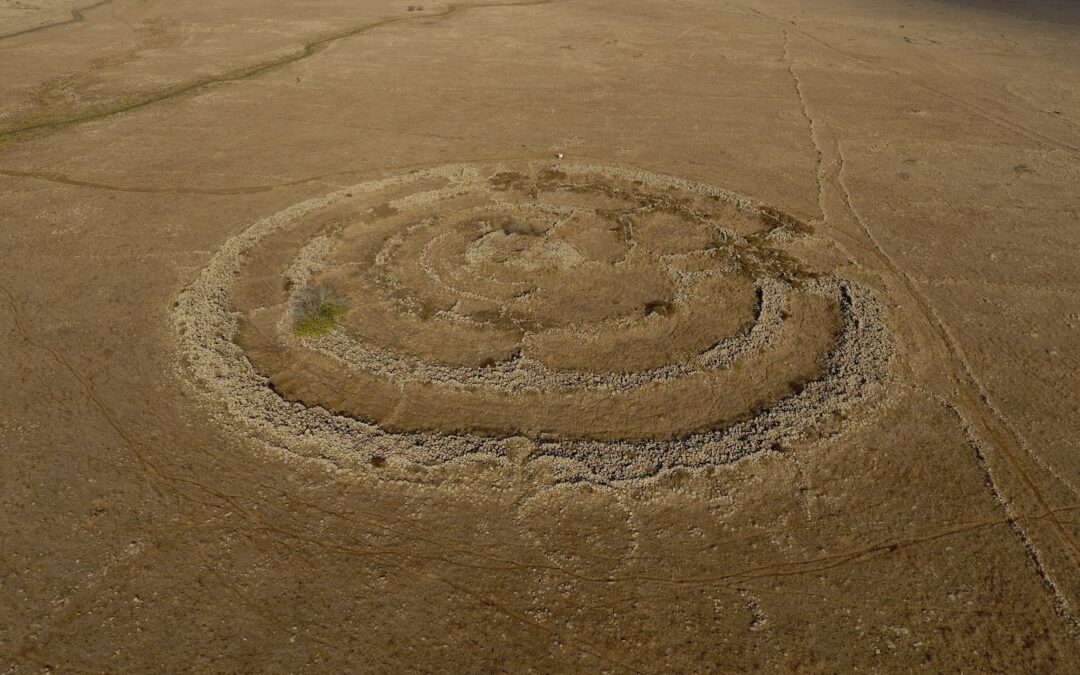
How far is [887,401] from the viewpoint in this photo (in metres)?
14.3

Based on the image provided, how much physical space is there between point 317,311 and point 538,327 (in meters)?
5.75

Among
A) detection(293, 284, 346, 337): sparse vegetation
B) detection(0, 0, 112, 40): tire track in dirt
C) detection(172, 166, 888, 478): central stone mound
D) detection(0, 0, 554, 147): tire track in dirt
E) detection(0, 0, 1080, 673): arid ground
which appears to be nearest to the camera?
detection(0, 0, 1080, 673): arid ground

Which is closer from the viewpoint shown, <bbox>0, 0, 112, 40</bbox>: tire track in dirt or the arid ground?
the arid ground

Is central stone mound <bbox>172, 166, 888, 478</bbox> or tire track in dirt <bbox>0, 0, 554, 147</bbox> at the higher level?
tire track in dirt <bbox>0, 0, 554, 147</bbox>

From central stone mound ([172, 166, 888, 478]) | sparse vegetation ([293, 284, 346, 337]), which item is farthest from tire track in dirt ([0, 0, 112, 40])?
sparse vegetation ([293, 284, 346, 337])

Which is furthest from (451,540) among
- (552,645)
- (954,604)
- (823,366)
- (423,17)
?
(423,17)

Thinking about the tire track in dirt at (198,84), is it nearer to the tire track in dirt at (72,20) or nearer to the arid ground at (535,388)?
the arid ground at (535,388)

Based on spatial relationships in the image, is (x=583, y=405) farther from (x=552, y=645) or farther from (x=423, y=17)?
(x=423, y=17)

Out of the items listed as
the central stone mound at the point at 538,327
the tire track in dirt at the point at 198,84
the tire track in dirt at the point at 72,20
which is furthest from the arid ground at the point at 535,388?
the tire track in dirt at the point at 72,20

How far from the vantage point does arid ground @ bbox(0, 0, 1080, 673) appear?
10.2 meters

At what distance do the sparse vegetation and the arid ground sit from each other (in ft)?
0.46

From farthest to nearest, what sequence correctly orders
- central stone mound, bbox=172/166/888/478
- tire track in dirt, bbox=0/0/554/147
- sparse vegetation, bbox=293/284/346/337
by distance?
tire track in dirt, bbox=0/0/554/147 < sparse vegetation, bbox=293/284/346/337 < central stone mound, bbox=172/166/888/478

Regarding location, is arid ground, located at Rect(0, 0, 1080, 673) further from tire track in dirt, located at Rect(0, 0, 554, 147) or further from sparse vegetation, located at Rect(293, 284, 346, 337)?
tire track in dirt, located at Rect(0, 0, 554, 147)

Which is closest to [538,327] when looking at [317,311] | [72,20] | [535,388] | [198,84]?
[535,388]
